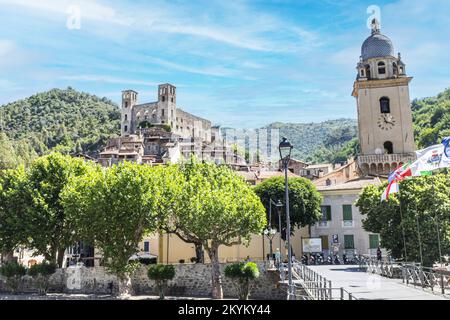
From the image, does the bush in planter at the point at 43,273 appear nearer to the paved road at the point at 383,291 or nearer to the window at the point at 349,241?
the paved road at the point at 383,291

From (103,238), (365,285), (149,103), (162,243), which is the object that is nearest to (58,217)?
(103,238)

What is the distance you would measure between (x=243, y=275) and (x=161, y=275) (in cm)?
657

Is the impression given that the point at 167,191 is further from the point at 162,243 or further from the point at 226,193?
the point at 162,243

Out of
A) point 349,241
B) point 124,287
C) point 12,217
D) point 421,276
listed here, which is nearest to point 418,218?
point 421,276

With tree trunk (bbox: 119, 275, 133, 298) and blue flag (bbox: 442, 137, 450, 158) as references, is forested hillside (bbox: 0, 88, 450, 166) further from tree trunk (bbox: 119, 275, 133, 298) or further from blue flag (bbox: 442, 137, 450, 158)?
blue flag (bbox: 442, 137, 450, 158)

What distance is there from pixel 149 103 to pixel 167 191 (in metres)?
126

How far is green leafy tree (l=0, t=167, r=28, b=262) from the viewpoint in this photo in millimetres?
37875

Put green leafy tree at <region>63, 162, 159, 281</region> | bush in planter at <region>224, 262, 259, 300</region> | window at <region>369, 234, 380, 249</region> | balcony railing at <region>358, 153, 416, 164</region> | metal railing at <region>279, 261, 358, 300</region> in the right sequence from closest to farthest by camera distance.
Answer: metal railing at <region>279, 261, 358, 300</region>, green leafy tree at <region>63, 162, 159, 281</region>, bush in planter at <region>224, 262, 259, 300</region>, window at <region>369, 234, 380, 249</region>, balcony railing at <region>358, 153, 416, 164</region>

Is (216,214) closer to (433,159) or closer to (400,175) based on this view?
(400,175)

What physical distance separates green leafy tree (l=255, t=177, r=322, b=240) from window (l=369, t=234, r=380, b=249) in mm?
5248

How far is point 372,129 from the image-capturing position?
5209cm

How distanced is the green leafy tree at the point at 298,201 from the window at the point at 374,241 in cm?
525

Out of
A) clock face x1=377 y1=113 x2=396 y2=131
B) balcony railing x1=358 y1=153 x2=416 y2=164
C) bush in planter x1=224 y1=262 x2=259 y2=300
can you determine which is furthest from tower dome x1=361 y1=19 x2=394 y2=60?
bush in planter x1=224 y1=262 x2=259 y2=300

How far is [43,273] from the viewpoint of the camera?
37281 mm
